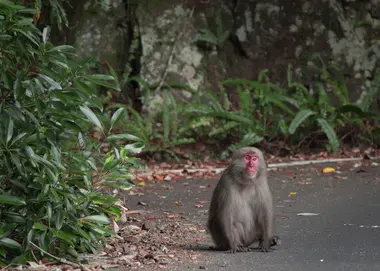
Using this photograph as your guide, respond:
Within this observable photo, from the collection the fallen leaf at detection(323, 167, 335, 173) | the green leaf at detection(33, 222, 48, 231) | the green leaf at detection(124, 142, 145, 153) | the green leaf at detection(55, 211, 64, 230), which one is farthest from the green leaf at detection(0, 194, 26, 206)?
the fallen leaf at detection(323, 167, 335, 173)

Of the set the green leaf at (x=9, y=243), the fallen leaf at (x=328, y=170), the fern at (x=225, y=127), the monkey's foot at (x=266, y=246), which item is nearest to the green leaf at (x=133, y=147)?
the green leaf at (x=9, y=243)

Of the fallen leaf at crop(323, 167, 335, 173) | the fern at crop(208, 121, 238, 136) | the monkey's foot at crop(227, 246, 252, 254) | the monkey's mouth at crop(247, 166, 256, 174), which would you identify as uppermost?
the monkey's mouth at crop(247, 166, 256, 174)

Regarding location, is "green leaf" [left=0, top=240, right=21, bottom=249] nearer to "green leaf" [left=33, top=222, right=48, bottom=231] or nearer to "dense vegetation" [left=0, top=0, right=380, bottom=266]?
"dense vegetation" [left=0, top=0, right=380, bottom=266]

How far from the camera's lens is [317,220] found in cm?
888

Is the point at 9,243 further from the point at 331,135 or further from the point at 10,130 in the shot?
the point at 331,135

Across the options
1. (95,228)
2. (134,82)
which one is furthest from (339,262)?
(134,82)

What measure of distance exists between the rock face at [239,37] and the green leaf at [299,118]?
6.28 feet

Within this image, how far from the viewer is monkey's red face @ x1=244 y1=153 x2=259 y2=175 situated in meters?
7.52

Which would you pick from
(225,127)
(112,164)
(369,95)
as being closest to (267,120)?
(225,127)

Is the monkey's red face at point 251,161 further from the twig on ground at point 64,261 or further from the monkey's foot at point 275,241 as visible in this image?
the twig on ground at point 64,261

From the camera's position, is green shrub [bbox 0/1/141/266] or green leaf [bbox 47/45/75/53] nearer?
green shrub [bbox 0/1/141/266]

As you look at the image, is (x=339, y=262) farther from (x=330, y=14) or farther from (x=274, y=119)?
(x=330, y=14)

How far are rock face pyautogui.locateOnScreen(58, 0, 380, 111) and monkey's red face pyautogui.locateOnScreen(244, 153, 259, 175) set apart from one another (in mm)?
8282

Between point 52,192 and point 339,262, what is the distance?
2323 mm
